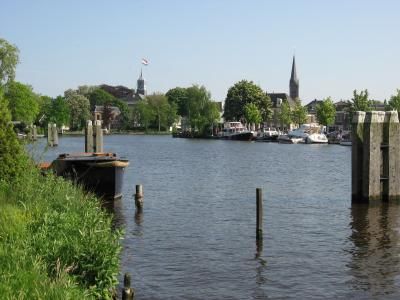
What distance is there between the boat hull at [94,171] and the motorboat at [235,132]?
363 feet

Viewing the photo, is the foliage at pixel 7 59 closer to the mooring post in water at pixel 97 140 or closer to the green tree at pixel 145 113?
the mooring post in water at pixel 97 140

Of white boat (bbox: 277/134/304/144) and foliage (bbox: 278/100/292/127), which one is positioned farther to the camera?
foliage (bbox: 278/100/292/127)

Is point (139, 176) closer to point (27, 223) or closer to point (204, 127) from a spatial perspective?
point (27, 223)

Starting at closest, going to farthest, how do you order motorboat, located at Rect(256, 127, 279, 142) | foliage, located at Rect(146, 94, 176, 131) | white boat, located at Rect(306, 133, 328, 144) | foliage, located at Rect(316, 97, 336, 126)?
white boat, located at Rect(306, 133, 328, 144), foliage, located at Rect(316, 97, 336, 126), motorboat, located at Rect(256, 127, 279, 142), foliage, located at Rect(146, 94, 176, 131)

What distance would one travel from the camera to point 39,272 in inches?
363

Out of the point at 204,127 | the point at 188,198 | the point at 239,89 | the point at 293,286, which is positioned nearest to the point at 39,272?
the point at 293,286

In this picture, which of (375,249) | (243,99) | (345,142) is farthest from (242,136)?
(375,249)

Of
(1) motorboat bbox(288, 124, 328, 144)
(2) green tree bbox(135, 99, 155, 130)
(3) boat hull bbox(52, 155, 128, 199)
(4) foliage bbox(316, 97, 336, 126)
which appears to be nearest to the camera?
(3) boat hull bbox(52, 155, 128, 199)

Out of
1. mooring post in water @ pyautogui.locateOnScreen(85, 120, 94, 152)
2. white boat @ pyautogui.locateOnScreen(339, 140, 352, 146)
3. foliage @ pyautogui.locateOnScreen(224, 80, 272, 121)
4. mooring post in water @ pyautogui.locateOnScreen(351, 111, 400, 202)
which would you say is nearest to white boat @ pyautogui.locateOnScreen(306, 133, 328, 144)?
white boat @ pyautogui.locateOnScreen(339, 140, 352, 146)

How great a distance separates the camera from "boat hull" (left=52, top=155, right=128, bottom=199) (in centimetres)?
2917

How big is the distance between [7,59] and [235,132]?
66900 millimetres

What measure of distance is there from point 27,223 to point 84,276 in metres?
2.26

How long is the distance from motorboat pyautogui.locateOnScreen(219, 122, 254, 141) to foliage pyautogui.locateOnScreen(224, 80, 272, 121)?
2946 mm

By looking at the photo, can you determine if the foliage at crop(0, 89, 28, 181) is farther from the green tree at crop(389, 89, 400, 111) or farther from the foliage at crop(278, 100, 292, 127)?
the foliage at crop(278, 100, 292, 127)
